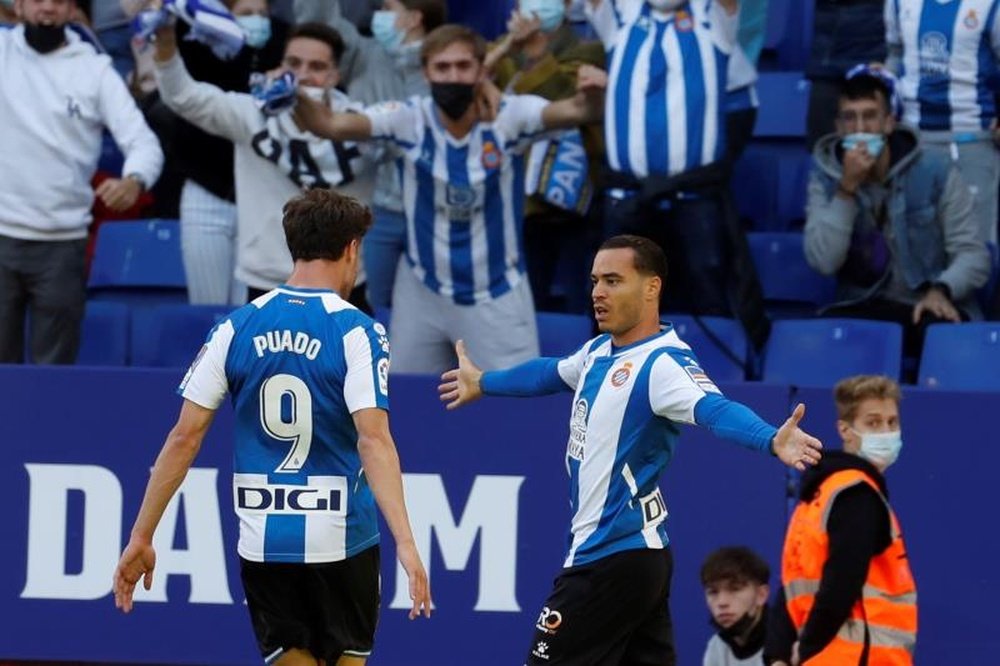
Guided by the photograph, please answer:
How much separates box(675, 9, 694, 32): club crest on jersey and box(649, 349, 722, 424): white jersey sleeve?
3.66m

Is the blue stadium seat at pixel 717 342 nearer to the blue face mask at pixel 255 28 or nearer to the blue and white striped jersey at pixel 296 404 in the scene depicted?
the blue face mask at pixel 255 28

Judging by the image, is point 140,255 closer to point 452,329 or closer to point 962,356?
point 452,329

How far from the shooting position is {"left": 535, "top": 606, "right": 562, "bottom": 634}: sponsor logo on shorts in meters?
6.42

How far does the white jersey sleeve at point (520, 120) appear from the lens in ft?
29.9

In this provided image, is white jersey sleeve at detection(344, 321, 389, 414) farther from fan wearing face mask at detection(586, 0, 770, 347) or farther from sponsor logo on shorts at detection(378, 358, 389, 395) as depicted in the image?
fan wearing face mask at detection(586, 0, 770, 347)

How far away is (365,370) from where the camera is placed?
5.95 meters

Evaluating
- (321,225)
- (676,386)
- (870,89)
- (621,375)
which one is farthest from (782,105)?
(321,225)

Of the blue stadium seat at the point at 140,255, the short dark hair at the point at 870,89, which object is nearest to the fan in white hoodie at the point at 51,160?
the blue stadium seat at the point at 140,255

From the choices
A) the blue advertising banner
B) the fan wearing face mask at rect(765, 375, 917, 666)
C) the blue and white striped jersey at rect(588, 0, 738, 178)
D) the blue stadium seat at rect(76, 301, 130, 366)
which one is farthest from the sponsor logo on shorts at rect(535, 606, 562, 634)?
the blue stadium seat at rect(76, 301, 130, 366)

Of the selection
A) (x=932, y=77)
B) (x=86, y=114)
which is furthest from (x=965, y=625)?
(x=86, y=114)

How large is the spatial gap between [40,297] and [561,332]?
2.42 meters

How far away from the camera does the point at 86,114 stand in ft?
30.9

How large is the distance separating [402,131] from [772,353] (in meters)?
2.01

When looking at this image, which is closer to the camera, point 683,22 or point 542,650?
point 542,650
